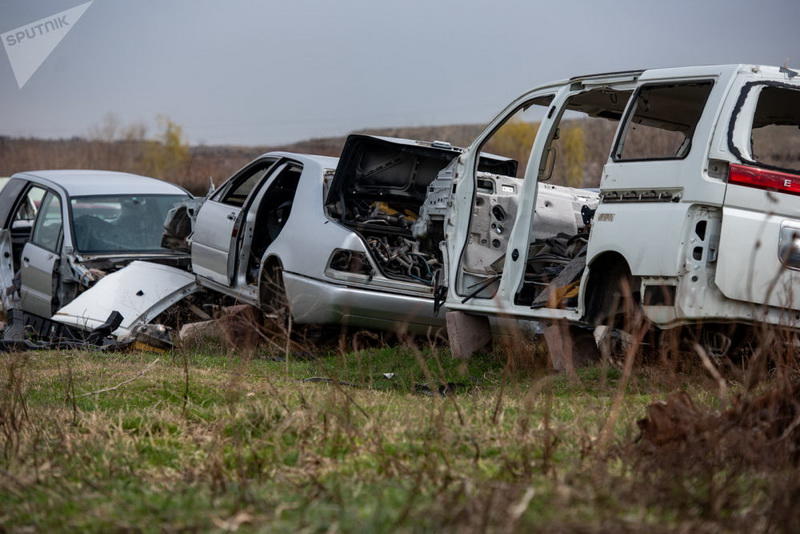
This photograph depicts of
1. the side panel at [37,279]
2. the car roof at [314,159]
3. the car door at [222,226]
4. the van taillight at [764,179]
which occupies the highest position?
the van taillight at [764,179]

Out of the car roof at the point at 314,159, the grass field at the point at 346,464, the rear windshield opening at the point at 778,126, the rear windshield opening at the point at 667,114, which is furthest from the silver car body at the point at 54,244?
the rear windshield opening at the point at 778,126

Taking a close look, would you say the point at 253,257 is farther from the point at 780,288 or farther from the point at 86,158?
the point at 86,158

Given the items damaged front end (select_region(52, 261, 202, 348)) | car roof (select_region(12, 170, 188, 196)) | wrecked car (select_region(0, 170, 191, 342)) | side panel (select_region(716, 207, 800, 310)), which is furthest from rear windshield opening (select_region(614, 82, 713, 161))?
car roof (select_region(12, 170, 188, 196))

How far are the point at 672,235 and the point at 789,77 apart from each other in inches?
48.8

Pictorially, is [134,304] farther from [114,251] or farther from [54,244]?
[54,244]

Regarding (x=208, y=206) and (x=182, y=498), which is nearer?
(x=182, y=498)

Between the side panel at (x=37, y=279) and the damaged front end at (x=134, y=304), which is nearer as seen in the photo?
the damaged front end at (x=134, y=304)

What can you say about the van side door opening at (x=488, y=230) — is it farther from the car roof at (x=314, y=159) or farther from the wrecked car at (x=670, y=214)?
the car roof at (x=314, y=159)

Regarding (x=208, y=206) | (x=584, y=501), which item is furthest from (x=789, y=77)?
(x=208, y=206)

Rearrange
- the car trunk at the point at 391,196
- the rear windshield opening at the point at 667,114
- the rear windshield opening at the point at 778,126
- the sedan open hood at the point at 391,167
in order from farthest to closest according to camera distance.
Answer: the sedan open hood at the point at 391,167, the car trunk at the point at 391,196, the rear windshield opening at the point at 667,114, the rear windshield opening at the point at 778,126

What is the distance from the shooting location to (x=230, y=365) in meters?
7.85

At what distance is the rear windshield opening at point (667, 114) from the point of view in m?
6.58

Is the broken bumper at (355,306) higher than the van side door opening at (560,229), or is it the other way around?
the van side door opening at (560,229)

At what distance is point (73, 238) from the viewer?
11344 mm
